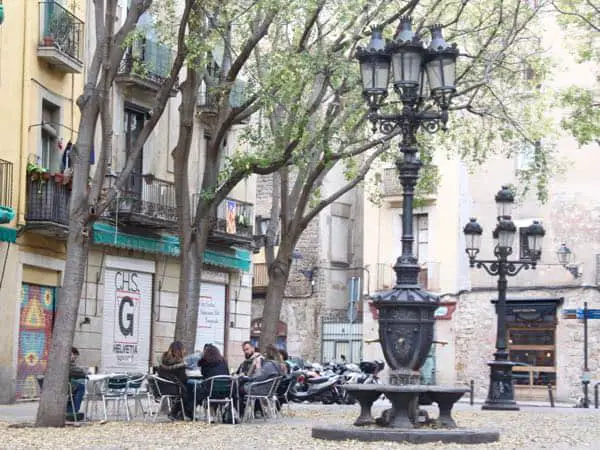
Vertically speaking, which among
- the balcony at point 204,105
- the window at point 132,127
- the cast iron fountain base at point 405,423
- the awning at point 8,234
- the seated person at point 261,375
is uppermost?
the balcony at point 204,105

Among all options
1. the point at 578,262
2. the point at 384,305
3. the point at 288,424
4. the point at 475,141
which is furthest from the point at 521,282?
the point at 384,305

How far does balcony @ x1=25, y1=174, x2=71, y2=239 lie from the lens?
90.2ft

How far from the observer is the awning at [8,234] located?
86.9 ft

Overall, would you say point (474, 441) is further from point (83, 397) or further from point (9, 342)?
point (9, 342)

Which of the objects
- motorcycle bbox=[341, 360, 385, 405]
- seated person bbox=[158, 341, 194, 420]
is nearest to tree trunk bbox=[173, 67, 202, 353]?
seated person bbox=[158, 341, 194, 420]

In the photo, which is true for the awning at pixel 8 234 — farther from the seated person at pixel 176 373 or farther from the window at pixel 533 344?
the window at pixel 533 344

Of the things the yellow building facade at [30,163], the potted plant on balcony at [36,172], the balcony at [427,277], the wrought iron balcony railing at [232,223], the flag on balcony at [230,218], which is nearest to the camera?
the yellow building facade at [30,163]

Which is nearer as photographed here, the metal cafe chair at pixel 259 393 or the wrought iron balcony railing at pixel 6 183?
the metal cafe chair at pixel 259 393

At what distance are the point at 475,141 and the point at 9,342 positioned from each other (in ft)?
33.5

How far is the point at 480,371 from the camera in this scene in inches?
1850

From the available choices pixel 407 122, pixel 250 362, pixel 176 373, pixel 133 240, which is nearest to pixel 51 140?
pixel 133 240

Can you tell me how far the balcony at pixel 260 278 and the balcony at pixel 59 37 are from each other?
22426mm

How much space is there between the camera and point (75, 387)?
69.6 feet

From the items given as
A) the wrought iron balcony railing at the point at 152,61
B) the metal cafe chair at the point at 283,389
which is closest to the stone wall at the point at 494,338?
the wrought iron balcony railing at the point at 152,61
